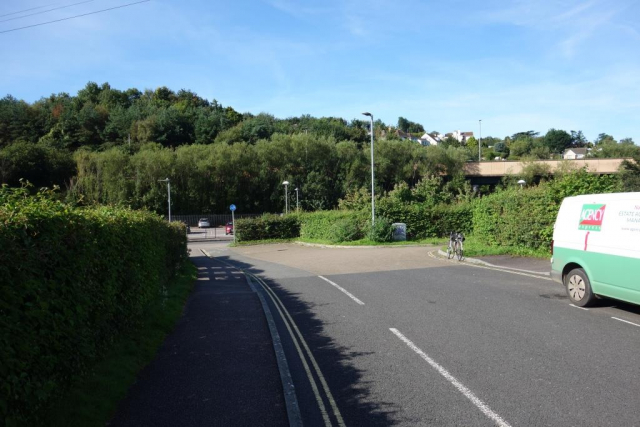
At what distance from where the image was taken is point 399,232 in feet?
107

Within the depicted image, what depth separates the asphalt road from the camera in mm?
4852

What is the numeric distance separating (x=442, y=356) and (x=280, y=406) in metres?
2.64

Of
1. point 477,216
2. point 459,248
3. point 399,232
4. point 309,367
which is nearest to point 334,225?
point 399,232

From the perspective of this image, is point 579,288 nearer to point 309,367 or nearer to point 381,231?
point 309,367

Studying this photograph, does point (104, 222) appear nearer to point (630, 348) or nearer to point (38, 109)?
point (630, 348)

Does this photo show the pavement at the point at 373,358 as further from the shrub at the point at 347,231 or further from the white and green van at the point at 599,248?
the shrub at the point at 347,231

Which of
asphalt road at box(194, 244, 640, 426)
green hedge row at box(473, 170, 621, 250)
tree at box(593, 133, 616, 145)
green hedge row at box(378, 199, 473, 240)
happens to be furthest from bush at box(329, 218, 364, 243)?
tree at box(593, 133, 616, 145)

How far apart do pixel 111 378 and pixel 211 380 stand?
114 centimetres

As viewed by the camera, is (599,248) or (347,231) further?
(347,231)

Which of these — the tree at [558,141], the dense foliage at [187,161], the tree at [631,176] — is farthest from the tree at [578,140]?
the tree at [631,176]

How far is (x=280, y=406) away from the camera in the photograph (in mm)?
5121

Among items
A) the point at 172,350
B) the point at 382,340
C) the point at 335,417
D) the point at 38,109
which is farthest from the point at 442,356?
the point at 38,109

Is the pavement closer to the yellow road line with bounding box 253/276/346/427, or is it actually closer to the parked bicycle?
the yellow road line with bounding box 253/276/346/427

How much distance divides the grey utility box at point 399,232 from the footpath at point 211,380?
2336 centimetres
